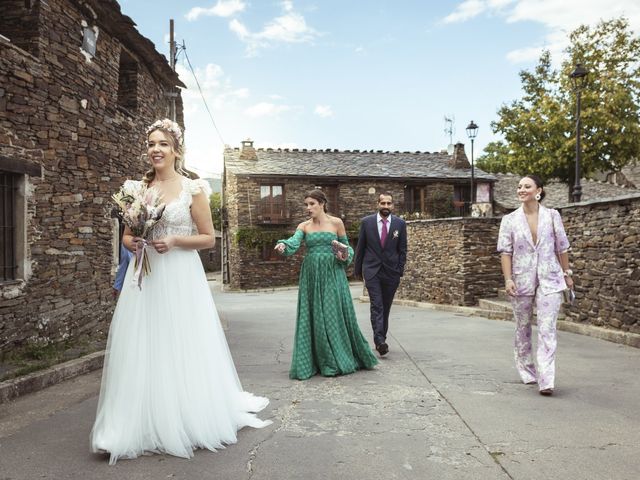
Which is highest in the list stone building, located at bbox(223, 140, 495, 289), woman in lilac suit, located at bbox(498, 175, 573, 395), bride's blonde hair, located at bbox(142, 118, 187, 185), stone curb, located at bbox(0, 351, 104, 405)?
stone building, located at bbox(223, 140, 495, 289)

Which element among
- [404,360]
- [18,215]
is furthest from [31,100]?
[404,360]

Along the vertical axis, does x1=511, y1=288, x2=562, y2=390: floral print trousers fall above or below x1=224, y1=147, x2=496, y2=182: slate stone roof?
below

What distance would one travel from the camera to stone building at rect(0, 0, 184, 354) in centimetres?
728

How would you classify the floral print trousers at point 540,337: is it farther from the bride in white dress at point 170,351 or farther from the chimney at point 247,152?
the chimney at point 247,152

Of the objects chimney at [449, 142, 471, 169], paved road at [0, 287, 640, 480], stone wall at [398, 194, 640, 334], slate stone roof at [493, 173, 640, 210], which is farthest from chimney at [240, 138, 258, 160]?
paved road at [0, 287, 640, 480]

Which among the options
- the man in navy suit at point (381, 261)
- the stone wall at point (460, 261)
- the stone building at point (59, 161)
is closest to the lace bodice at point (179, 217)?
the man in navy suit at point (381, 261)

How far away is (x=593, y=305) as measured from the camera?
9211 millimetres

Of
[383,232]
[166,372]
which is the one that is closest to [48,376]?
[166,372]

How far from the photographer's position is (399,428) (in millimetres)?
3969

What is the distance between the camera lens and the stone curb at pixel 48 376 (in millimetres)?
5332

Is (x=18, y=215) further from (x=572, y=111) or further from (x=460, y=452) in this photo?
(x=572, y=111)

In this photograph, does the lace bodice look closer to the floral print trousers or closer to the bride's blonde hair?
the bride's blonde hair

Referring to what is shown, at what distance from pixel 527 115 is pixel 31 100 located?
2441 cm

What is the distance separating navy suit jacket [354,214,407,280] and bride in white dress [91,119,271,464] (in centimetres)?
341
